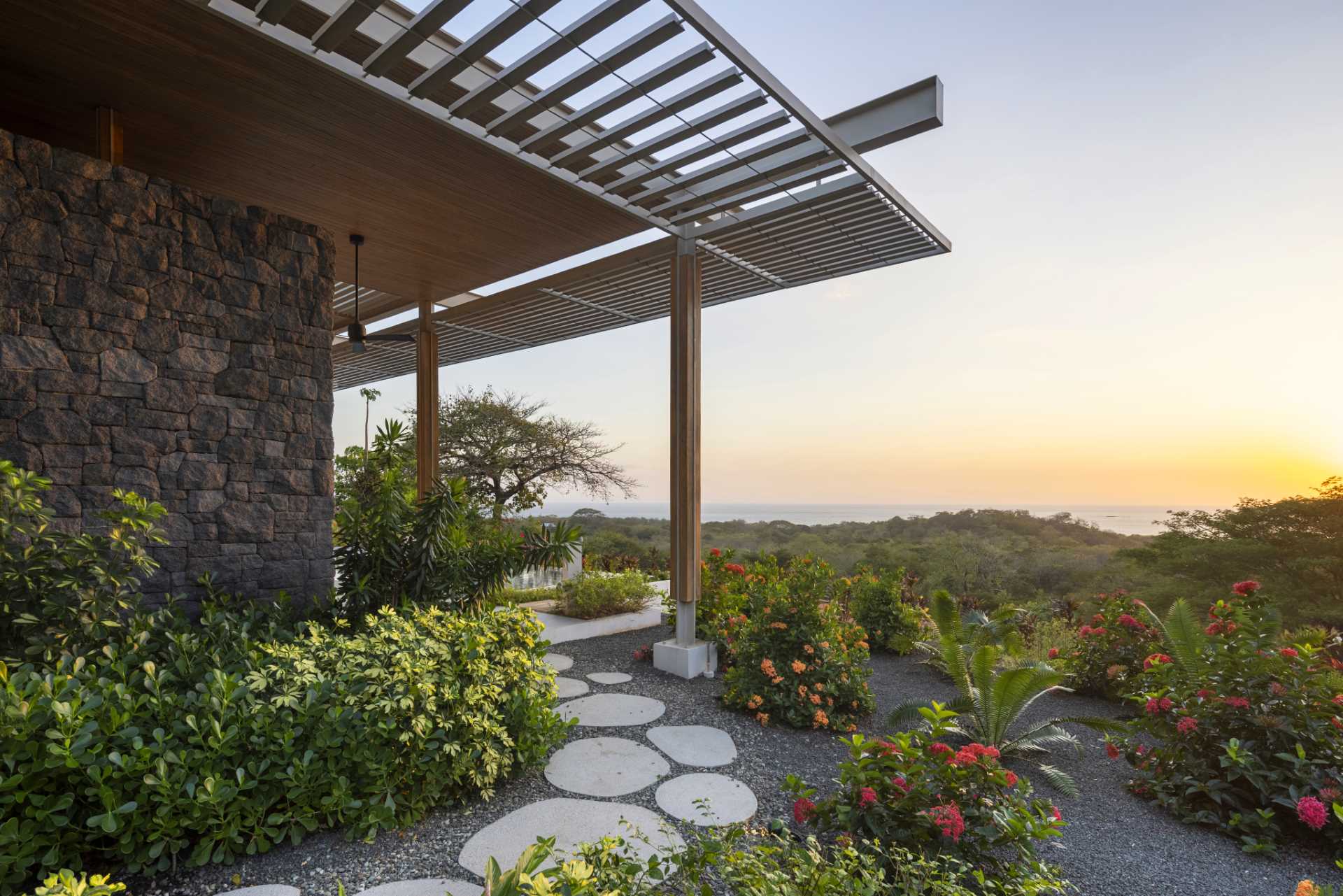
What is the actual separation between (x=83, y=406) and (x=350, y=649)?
179cm

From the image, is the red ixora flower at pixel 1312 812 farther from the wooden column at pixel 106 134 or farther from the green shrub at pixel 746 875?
the wooden column at pixel 106 134

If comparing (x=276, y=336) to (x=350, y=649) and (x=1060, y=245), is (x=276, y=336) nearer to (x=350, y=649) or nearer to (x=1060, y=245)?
(x=350, y=649)

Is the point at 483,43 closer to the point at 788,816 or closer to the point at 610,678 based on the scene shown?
the point at 788,816

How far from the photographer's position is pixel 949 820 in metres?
1.92

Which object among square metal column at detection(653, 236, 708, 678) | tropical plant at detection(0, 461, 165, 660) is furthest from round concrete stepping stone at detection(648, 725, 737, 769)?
tropical plant at detection(0, 461, 165, 660)

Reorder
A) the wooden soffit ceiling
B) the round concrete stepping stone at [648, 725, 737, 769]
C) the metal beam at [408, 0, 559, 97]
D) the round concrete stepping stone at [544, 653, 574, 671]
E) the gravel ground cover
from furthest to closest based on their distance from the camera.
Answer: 1. the round concrete stepping stone at [544, 653, 574, 671]
2. the round concrete stepping stone at [648, 725, 737, 769]
3. the wooden soffit ceiling
4. the metal beam at [408, 0, 559, 97]
5. the gravel ground cover

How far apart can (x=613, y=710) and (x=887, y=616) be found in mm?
2811

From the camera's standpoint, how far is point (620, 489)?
1173 centimetres

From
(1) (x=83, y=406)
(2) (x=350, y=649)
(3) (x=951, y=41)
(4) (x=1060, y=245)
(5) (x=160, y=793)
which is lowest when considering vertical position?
(5) (x=160, y=793)

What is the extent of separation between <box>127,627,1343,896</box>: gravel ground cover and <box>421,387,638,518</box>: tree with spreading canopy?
317 inches

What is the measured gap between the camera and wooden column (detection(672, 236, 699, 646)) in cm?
459

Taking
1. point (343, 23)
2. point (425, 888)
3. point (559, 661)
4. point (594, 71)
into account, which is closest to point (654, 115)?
point (594, 71)

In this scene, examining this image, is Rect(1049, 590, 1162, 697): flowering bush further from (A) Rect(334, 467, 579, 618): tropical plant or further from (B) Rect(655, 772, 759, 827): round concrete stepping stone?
(A) Rect(334, 467, 579, 618): tropical plant

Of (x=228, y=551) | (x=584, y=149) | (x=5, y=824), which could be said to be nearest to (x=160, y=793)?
(x=5, y=824)
